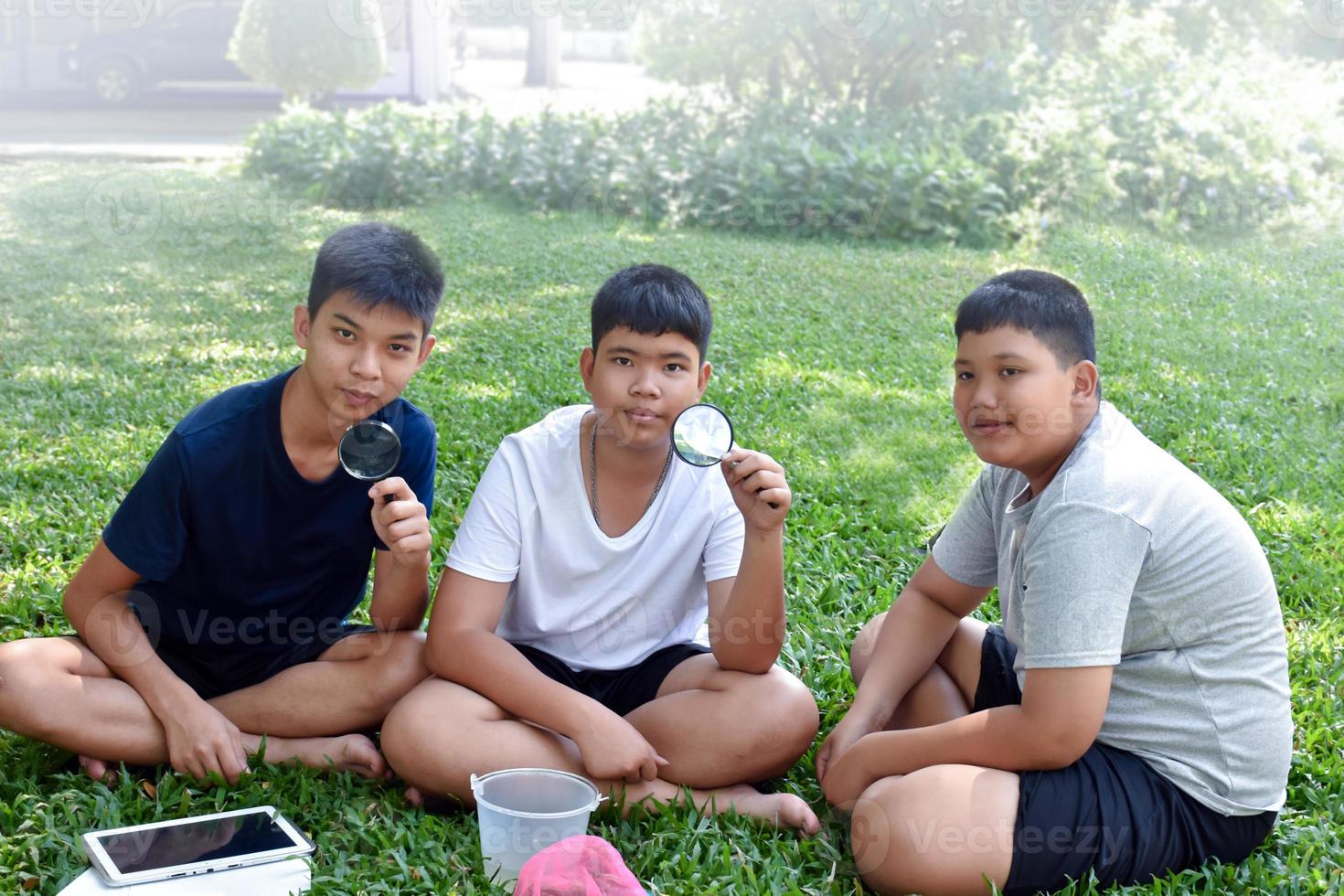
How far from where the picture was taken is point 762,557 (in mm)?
2928

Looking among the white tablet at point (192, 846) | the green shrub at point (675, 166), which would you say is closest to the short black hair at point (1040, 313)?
the white tablet at point (192, 846)

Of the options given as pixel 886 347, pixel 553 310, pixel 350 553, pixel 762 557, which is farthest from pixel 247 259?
pixel 762 557

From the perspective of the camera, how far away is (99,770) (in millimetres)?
3031

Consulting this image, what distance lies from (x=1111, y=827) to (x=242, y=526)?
2.10 meters

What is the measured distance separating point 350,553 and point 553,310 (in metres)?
4.58

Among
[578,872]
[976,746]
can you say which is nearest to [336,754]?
[578,872]

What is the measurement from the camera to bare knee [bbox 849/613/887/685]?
11.1ft

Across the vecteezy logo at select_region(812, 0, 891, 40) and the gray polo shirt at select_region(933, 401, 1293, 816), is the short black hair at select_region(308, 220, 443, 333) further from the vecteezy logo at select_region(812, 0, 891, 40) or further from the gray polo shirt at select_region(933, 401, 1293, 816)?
the vecteezy logo at select_region(812, 0, 891, 40)

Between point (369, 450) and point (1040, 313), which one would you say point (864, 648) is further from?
point (369, 450)

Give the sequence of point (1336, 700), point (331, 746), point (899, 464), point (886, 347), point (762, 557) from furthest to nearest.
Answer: point (886, 347) < point (899, 464) < point (1336, 700) < point (331, 746) < point (762, 557)

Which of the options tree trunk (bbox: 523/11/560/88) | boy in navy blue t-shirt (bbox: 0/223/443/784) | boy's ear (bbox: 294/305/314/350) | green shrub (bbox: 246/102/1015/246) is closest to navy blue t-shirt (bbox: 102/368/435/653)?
boy in navy blue t-shirt (bbox: 0/223/443/784)

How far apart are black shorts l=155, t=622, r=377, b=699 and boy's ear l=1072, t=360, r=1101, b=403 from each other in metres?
1.96

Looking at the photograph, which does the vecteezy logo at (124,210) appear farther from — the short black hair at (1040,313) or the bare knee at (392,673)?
the short black hair at (1040,313)

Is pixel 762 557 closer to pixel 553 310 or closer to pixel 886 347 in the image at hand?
pixel 886 347
